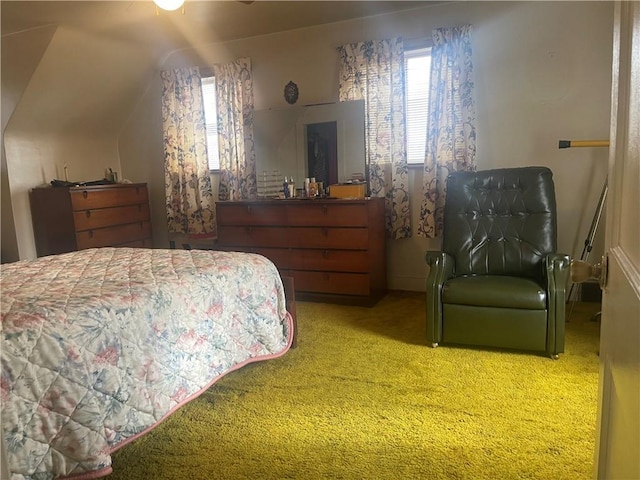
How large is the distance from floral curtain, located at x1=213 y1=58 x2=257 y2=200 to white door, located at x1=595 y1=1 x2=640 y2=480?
3909 millimetres

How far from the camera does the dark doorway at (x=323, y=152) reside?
13.5 ft

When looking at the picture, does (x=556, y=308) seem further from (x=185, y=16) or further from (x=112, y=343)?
(x=185, y=16)

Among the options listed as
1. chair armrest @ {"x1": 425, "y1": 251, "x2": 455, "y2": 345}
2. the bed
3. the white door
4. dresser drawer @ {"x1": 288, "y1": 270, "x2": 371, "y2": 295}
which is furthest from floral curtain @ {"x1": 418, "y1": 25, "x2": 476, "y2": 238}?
the white door

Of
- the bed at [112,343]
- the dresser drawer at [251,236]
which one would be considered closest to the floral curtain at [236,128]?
the dresser drawer at [251,236]

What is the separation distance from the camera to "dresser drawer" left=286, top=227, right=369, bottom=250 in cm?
367

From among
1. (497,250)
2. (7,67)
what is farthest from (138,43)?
(497,250)

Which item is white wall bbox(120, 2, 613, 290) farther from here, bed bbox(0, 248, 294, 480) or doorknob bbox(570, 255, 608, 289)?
doorknob bbox(570, 255, 608, 289)

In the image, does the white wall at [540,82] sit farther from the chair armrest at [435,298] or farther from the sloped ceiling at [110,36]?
the chair armrest at [435,298]

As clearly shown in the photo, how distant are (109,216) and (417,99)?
3.20m

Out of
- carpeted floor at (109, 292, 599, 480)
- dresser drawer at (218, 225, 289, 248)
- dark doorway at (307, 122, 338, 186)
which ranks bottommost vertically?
carpeted floor at (109, 292, 599, 480)

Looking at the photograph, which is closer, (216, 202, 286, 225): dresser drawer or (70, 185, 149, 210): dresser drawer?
(216, 202, 286, 225): dresser drawer

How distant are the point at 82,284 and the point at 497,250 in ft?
8.05

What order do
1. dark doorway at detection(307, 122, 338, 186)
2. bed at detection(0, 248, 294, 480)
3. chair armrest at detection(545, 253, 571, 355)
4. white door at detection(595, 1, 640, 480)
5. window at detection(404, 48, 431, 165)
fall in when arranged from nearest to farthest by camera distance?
white door at detection(595, 1, 640, 480), bed at detection(0, 248, 294, 480), chair armrest at detection(545, 253, 571, 355), window at detection(404, 48, 431, 165), dark doorway at detection(307, 122, 338, 186)

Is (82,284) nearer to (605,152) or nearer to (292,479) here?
(292,479)
